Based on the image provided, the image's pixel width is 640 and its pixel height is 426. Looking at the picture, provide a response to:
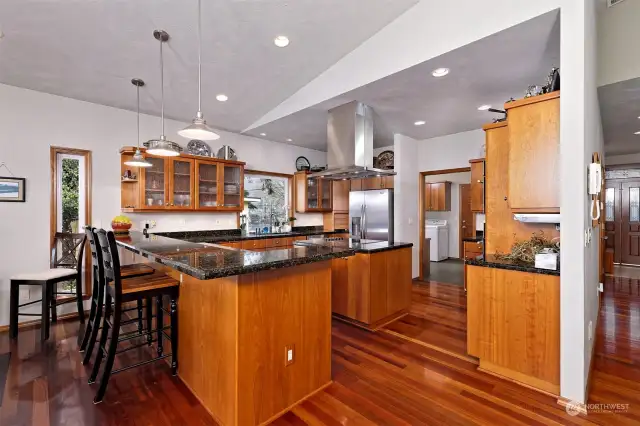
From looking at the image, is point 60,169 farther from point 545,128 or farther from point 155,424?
point 545,128

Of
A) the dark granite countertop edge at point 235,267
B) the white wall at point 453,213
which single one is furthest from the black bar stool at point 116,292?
the white wall at point 453,213

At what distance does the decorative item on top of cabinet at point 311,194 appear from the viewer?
6.04 meters

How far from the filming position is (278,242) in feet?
17.1

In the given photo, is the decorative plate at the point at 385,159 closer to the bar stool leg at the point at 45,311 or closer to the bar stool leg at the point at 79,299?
the bar stool leg at the point at 79,299

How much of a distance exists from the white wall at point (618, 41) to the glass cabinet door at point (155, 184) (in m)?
5.19

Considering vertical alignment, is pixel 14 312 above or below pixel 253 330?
below

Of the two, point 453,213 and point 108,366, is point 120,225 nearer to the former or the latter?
point 108,366

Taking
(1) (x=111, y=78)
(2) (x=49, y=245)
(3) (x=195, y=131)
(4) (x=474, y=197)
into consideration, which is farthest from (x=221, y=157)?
(4) (x=474, y=197)

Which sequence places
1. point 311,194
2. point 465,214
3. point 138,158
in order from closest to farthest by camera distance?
1. point 138,158
2. point 311,194
3. point 465,214

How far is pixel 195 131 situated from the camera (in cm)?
226

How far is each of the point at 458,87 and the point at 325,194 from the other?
3618 mm

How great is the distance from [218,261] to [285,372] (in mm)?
850

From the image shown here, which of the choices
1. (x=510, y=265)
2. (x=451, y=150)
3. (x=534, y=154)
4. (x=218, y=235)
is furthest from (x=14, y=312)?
(x=451, y=150)

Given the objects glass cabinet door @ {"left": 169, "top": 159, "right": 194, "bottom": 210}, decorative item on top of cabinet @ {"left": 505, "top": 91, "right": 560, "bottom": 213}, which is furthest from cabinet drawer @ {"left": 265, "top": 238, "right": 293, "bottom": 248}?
decorative item on top of cabinet @ {"left": 505, "top": 91, "right": 560, "bottom": 213}
